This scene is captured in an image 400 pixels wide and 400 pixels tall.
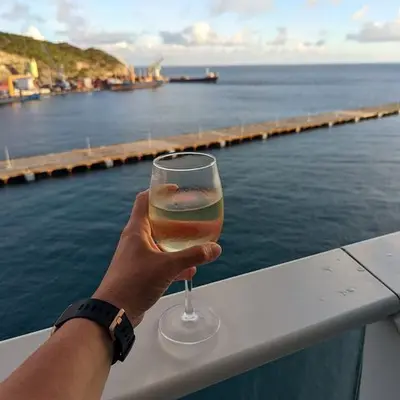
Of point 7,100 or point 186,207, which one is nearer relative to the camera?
point 186,207

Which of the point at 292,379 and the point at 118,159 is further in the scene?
the point at 118,159

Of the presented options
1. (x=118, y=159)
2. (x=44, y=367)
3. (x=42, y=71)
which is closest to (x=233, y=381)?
(x=44, y=367)

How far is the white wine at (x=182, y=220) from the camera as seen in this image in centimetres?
83

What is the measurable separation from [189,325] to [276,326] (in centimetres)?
20

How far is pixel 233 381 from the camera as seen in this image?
2.99ft

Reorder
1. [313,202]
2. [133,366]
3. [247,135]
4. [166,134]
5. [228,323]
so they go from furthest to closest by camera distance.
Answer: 1. [166,134]
2. [247,135]
3. [313,202]
4. [228,323]
5. [133,366]

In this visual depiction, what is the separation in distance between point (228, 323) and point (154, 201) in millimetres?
347

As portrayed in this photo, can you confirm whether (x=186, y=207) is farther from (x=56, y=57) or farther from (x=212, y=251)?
(x=56, y=57)

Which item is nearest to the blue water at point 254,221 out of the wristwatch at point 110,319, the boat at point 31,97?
the wristwatch at point 110,319

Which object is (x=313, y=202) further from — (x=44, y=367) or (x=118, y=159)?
(x=44, y=367)

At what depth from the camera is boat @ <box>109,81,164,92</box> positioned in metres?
75.9

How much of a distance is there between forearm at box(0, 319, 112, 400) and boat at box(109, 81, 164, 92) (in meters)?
79.1

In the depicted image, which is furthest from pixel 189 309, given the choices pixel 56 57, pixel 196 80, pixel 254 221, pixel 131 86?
pixel 56 57

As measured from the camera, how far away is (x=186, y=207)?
0.84 meters
